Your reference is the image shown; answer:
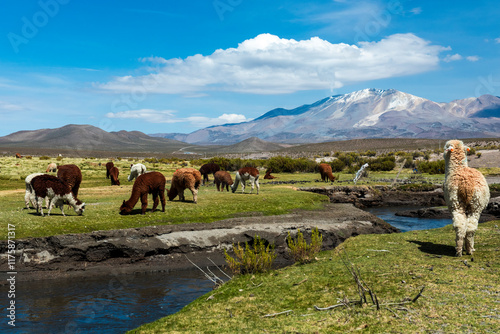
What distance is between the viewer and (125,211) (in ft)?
64.7

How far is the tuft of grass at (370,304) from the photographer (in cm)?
711

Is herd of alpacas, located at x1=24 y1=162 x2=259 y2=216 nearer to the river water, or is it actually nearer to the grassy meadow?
the grassy meadow

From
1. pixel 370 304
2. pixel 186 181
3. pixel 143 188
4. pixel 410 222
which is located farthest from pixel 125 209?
pixel 410 222

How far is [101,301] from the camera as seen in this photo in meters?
13.2

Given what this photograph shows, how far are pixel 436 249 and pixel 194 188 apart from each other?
49.0 ft

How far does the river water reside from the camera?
11172 millimetres

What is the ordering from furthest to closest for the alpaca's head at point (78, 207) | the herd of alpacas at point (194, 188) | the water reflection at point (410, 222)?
the water reflection at point (410, 222), the alpaca's head at point (78, 207), the herd of alpacas at point (194, 188)

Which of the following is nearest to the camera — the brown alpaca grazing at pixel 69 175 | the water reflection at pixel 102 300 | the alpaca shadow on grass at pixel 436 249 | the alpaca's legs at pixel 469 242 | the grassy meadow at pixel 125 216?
the alpaca's legs at pixel 469 242

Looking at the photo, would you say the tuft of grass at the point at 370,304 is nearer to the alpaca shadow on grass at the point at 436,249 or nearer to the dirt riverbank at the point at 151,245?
the alpaca shadow on grass at the point at 436,249

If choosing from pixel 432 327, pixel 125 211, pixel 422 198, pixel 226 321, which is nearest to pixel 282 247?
pixel 125 211

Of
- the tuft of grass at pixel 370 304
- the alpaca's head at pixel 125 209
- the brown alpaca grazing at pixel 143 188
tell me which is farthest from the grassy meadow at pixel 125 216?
the tuft of grass at pixel 370 304

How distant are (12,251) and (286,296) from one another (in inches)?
462

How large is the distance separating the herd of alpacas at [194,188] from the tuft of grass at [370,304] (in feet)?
3.26

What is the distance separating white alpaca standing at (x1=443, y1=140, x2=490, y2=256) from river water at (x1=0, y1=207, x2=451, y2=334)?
8.66 metres
